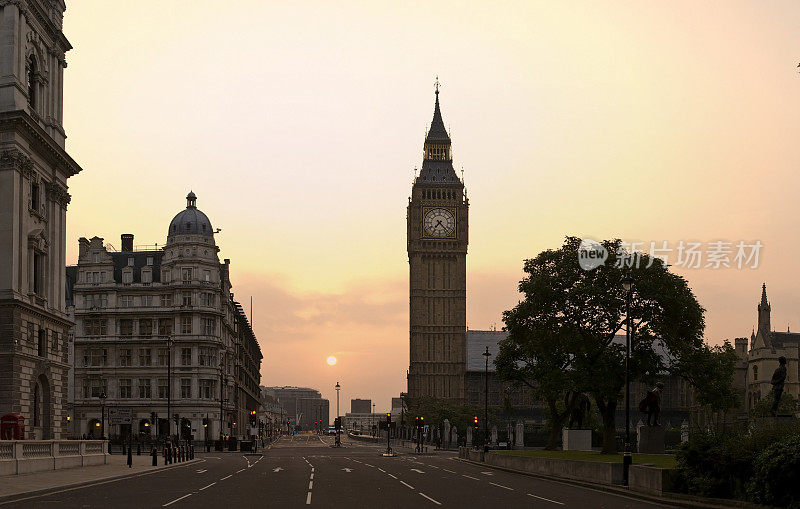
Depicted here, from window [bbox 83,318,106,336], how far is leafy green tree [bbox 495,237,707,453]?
76223mm

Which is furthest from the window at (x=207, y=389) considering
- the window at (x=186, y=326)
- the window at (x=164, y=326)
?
the window at (x=164, y=326)

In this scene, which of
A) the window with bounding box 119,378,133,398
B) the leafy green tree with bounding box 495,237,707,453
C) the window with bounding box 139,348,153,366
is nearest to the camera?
the leafy green tree with bounding box 495,237,707,453

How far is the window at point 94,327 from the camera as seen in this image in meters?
122

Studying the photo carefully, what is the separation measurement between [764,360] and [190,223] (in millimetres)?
95319

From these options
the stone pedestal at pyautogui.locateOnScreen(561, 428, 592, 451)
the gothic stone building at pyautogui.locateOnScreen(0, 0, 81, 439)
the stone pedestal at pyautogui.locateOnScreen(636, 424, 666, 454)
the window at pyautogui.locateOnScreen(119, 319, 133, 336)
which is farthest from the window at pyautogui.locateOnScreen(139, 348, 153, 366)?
the stone pedestal at pyautogui.locateOnScreen(636, 424, 666, 454)

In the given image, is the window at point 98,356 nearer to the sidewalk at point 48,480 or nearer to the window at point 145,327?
the window at point 145,327

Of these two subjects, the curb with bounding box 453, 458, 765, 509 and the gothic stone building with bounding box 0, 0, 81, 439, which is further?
the gothic stone building with bounding box 0, 0, 81, 439

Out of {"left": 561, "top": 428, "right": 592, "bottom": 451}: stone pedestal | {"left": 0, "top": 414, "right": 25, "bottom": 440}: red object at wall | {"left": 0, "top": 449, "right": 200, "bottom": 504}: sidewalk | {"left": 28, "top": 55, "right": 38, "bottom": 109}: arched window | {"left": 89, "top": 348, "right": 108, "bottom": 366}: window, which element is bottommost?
{"left": 561, "top": 428, "right": 592, "bottom": 451}: stone pedestal

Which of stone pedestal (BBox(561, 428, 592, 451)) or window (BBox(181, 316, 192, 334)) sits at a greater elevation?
window (BBox(181, 316, 192, 334))

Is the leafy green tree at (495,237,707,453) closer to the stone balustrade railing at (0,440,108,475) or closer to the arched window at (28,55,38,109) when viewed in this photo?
the stone balustrade railing at (0,440,108,475)

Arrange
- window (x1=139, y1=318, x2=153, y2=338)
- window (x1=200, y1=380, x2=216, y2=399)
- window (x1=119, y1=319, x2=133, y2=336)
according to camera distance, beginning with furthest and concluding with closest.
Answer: window (x1=119, y1=319, x2=133, y2=336) → window (x1=139, y1=318, x2=153, y2=338) → window (x1=200, y1=380, x2=216, y2=399)

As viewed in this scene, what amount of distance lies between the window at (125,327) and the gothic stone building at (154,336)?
13 centimetres

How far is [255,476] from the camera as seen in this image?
45781 millimetres

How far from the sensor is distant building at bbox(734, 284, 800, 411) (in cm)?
15400
